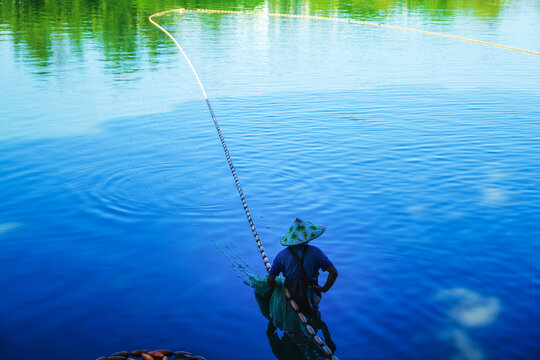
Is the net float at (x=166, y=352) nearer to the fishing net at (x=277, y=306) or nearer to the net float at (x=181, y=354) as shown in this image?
the net float at (x=181, y=354)

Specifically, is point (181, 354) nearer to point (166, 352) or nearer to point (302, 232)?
point (166, 352)

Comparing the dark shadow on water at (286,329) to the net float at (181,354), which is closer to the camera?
the net float at (181,354)

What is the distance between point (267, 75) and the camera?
21203mm

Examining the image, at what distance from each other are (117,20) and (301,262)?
35.9 metres

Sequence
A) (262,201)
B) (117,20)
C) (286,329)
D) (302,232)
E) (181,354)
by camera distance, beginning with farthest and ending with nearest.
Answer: (117,20), (262,201), (286,329), (181,354), (302,232)

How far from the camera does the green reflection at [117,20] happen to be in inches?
1001

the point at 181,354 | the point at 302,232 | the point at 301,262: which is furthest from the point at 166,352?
the point at 302,232

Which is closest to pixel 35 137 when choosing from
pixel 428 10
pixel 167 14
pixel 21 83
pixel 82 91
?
pixel 82 91

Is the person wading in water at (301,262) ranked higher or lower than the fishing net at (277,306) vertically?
higher

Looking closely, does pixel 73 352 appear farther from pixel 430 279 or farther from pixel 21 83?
pixel 21 83

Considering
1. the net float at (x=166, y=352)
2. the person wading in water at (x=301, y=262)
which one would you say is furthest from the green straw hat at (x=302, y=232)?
the net float at (x=166, y=352)

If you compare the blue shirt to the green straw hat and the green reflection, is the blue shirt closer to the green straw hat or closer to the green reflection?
the green straw hat

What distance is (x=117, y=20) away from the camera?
37.8m

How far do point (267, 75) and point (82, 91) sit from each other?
22.8 ft
